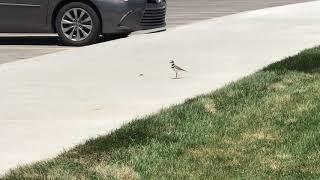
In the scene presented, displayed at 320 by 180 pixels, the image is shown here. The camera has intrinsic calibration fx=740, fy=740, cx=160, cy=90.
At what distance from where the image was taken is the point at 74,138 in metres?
6.17

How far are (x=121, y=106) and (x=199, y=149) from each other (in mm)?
1964

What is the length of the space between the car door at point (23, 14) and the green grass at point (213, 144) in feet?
19.8

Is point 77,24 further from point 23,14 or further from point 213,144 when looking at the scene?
point 213,144

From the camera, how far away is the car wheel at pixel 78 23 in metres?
13.0

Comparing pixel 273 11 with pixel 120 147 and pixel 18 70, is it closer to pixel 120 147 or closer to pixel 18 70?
pixel 18 70

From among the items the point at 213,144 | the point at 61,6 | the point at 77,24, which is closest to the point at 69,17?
the point at 77,24

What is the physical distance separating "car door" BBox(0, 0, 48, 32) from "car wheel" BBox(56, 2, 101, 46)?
1.04ft

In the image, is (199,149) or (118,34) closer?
A: (199,149)

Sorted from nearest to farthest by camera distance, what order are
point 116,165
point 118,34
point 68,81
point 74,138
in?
point 116,165, point 74,138, point 68,81, point 118,34

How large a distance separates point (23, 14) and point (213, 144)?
7935mm

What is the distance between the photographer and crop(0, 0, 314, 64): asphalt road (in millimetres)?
12414

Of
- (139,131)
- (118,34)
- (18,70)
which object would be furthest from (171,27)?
(139,131)

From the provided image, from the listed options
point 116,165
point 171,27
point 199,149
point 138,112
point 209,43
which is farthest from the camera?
point 171,27

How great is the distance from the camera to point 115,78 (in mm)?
9133
